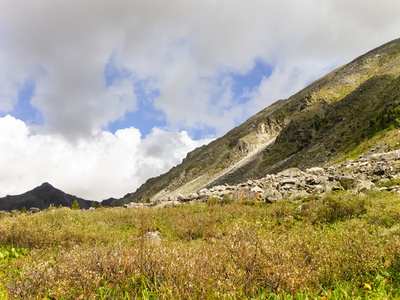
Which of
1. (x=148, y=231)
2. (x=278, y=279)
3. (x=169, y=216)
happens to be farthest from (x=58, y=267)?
(x=169, y=216)

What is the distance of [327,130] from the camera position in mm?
62281

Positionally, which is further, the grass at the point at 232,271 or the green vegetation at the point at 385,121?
the green vegetation at the point at 385,121

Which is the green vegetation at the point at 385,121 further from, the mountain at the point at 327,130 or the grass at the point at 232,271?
the grass at the point at 232,271

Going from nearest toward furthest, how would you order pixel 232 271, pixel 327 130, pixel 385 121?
pixel 232 271 → pixel 385 121 → pixel 327 130

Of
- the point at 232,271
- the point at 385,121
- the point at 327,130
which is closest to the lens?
the point at 232,271

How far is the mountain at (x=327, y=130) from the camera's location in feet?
138

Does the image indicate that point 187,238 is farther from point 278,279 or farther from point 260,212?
point 278,279

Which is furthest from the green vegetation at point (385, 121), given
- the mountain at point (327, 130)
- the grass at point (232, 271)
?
the grass at point (232, 271)

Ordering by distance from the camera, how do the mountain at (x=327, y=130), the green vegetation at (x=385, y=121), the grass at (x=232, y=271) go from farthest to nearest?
the mountain at (x=327, y=130), the green vegetation at (x=385, y=121), the grass at (x=232, y=271)

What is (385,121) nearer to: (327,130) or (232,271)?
(327,130)

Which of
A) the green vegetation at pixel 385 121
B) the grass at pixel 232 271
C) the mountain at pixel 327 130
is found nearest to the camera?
the grass at pixel 232 271

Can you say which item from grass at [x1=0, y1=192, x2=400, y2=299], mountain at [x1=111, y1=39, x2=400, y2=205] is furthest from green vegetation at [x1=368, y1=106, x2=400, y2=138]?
grass at [x1=0, y1=192, x2=400, y2=299]

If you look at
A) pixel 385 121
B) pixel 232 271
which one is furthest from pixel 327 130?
pixel 232 271

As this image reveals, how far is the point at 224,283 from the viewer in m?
4.32
